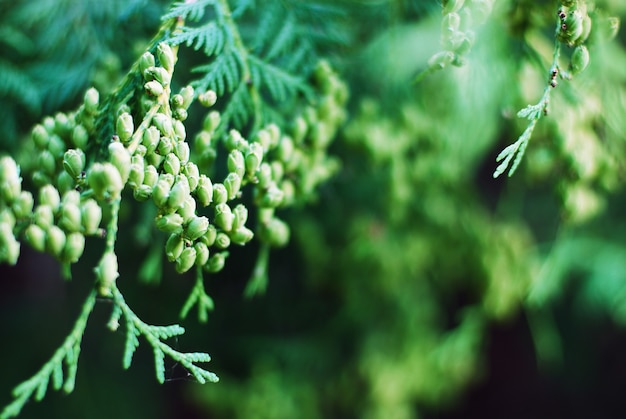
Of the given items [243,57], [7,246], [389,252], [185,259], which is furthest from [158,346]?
[389,252]

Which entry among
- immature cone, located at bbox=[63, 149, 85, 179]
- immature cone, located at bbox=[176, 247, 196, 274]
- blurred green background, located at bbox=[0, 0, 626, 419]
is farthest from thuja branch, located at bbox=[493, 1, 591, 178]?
immature cone, located at bbox=[63, 149, 85, 179]

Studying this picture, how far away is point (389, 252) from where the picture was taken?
1687 millimetres

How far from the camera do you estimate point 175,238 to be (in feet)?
2.46

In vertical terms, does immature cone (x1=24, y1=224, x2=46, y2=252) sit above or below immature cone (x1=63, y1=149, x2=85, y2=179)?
below

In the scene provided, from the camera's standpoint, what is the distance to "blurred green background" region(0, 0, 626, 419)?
4.13 feet

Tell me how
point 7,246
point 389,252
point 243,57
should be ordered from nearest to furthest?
point 7,246 → point 243,57 → point 389,252

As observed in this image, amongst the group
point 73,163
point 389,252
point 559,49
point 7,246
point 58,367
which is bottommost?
point 58,367

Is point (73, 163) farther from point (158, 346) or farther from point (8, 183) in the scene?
point (158, 346)

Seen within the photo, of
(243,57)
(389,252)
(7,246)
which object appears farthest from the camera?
(389,252)

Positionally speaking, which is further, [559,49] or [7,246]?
[559,49]

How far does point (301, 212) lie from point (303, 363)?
596mm

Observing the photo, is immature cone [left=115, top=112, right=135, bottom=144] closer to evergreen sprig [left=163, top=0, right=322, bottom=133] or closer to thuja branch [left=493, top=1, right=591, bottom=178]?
evergreen sprig [left=163, top=0, right=322, bottom=133]

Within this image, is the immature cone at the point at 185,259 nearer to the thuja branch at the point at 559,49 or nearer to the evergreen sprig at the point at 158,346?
the evergreen sprig at the point at 158,346

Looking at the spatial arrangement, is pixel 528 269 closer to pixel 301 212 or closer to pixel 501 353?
pixel 301 212
